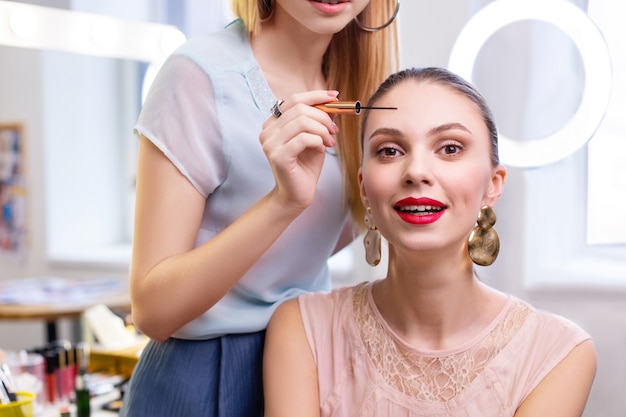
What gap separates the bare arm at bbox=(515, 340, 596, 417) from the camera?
37.0 inches

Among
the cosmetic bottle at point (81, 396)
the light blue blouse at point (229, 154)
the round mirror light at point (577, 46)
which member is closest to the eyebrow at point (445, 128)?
the light blue blouse at point (229, 154)

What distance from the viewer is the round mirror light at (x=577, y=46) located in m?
1.23

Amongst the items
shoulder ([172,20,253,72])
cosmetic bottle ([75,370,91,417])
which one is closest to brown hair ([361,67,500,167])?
shoulder ([172,20,253,72])

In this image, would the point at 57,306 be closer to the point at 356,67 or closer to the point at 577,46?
the point at 356,67

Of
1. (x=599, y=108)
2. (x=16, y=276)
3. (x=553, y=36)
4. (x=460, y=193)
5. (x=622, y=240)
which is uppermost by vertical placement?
(x=553, y=36)

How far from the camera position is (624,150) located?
2.03 m

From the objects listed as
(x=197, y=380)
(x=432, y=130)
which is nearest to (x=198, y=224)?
(x=197, y=380)

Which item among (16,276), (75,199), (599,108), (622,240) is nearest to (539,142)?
(599,108)

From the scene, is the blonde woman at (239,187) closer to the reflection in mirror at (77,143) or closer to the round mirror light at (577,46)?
the round mirror light at (577,46)

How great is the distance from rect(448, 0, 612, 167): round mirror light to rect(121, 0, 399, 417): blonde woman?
0.60 ft

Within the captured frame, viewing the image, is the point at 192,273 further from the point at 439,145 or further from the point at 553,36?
the point at 553,36

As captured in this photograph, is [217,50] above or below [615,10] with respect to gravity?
below

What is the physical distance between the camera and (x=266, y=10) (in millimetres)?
1094

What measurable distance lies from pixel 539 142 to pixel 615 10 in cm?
85
